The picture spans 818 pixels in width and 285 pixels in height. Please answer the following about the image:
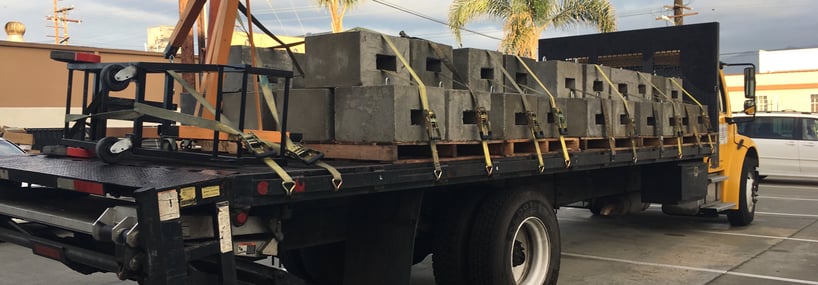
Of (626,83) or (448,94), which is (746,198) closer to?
(626,83)

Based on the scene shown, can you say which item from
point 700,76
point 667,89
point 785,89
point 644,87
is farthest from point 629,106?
point 785,89

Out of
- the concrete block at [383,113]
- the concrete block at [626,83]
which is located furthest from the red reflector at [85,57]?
the concrete block at [626,83]

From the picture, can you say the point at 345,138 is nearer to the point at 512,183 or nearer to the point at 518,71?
the point at 512,183

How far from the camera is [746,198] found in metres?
10.3

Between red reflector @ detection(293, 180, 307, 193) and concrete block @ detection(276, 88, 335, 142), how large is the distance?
1.04 metres

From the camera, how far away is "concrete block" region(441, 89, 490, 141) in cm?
483

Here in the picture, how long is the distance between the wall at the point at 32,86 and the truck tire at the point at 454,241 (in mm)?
15563

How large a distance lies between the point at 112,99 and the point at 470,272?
2765 mm

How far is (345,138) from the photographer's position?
185 inches

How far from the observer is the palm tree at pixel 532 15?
757 inches

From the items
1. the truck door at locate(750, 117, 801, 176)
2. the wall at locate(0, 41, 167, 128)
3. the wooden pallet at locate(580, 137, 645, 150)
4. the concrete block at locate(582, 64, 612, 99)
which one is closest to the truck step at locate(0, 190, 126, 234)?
the wooden pallet at locate(580, 137, 645, 150)

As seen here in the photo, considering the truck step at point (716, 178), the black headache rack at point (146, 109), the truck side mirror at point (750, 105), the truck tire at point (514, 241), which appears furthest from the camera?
the truck side mirror at point (750, 105)

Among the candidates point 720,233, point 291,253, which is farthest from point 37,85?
point 720,233

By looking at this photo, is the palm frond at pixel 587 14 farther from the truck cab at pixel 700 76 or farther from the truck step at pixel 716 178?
the truck step at pixel 716 178
